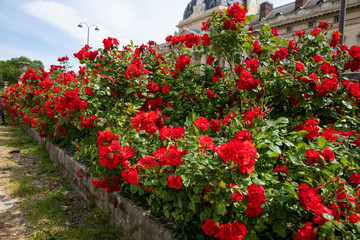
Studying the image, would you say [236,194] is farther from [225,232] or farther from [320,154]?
[320,154]

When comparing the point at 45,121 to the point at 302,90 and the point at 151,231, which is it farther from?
the point at 302,90

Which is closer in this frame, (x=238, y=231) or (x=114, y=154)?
(x=238, y=231)

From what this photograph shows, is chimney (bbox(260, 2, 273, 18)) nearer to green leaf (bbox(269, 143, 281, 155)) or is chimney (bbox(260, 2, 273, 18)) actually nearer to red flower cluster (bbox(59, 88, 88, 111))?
red flower cluster (bbox(59, 88, 88, 111))

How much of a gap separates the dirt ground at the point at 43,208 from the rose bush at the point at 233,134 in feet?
1.94

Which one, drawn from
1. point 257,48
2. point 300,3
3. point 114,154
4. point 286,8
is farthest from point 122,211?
point 286,8

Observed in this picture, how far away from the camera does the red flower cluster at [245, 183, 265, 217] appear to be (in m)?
1.49

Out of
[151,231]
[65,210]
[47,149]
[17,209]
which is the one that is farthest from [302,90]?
[47,149]

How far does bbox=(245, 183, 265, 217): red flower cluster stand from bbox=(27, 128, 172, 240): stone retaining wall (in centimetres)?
83

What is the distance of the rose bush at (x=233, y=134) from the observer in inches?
61.6

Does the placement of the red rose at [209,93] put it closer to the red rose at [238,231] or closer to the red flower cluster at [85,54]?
the red rose at [238,231]

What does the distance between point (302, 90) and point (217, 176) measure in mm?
1950

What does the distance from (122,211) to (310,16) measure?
32.1m

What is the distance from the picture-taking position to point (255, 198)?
59.0 inches

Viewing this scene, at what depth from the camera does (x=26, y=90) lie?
9.06 metres
